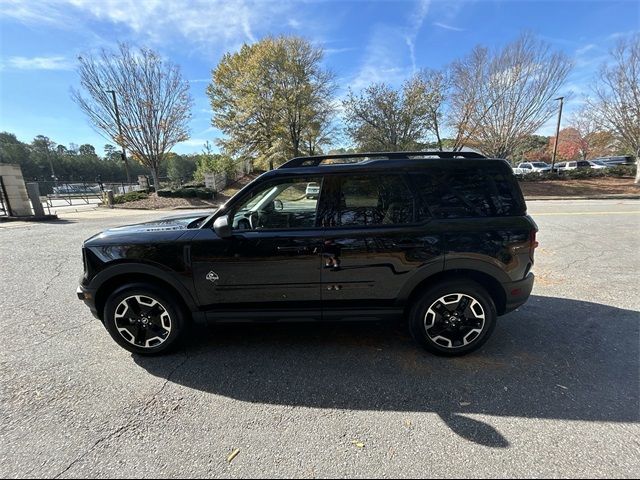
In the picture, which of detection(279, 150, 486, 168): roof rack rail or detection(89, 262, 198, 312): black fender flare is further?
detection(279, 150, 486, 168): roof rack rail

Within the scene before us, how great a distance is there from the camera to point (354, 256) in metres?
2.81

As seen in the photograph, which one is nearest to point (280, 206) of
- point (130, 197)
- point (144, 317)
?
point (144, 317)

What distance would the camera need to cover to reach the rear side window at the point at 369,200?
2.84 m

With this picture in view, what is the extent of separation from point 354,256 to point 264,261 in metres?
0.81

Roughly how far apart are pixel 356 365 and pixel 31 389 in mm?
2753

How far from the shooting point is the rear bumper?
2904mm

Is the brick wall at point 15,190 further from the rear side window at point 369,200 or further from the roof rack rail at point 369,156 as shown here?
the rear side window at point 369,200

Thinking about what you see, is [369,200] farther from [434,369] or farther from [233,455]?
[233,455]

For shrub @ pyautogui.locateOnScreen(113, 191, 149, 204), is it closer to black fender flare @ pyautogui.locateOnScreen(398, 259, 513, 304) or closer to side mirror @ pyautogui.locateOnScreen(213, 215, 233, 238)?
side mirror @ pyautogui.locateOnScreen(213, 215, 233, 238)

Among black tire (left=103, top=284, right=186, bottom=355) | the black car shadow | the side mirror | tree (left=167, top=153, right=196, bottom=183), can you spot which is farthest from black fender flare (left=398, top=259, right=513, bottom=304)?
tree (left=167, top=153, right=196, bottom=183)

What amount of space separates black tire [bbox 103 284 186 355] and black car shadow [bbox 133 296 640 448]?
160 millimetres

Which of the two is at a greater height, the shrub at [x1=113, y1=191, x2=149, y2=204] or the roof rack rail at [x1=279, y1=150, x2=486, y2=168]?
the roof rack rail at [x1=279, y1=150, x2=486, y2=168]

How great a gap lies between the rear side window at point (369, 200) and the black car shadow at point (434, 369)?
1.28m

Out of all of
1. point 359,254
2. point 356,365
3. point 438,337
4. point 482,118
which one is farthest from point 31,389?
point 482,118
